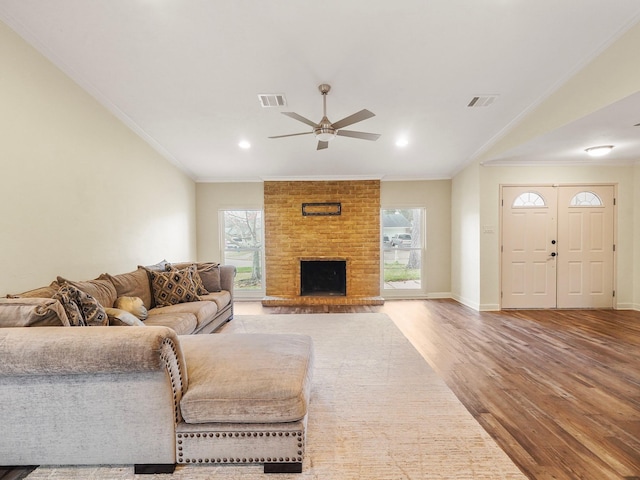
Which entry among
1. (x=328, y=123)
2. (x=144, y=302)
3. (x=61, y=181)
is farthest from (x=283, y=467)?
(x=61, y=181)

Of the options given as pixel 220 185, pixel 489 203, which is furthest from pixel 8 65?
pixel 489 203

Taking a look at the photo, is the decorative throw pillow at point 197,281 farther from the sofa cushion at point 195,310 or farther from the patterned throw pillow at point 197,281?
the sofa cushion at point 195,310

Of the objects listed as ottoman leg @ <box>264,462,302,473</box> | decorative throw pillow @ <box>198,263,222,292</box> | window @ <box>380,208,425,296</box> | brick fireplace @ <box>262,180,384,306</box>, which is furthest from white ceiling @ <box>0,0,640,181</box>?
ottoman leg @ <box>264,462,302,473</box>

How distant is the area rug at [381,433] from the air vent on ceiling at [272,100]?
2.88m

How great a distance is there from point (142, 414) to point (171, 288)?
2.30m

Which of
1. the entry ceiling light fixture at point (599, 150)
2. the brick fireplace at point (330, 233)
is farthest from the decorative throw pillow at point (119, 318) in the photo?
the entry ceiling light fixture at point (599, 150)

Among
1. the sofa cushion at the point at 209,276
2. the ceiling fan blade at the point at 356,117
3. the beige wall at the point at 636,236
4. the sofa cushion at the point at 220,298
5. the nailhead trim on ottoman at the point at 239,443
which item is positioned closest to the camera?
the nailhead trim on ottoman at the point at 239,443

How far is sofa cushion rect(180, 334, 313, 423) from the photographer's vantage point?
59.7 inches

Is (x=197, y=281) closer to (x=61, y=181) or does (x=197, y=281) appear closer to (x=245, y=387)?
(x=61, y=181)

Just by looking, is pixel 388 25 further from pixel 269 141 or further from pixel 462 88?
pixel 269 141

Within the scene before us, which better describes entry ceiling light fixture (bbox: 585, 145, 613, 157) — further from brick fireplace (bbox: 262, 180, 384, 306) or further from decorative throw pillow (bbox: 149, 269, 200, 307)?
decorative throw pillow (bbox: 149, 269, 200, 307)

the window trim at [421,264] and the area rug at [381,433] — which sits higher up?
the window trim at [421,264]

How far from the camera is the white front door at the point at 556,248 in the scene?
500 centimetres

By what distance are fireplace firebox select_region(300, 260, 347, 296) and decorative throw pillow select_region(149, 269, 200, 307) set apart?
2.66 meters
